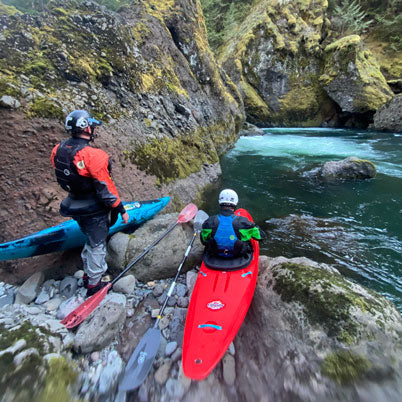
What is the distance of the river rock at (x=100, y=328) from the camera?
7.09 ft

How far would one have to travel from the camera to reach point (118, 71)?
18.9 ft

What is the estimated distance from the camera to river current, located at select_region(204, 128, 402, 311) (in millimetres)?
4281

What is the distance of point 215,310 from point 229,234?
1.01 metres

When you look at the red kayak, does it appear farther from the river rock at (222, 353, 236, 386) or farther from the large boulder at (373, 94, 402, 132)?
the large boulder at (373, 94, 402, 132)

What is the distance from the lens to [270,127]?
27641 mm

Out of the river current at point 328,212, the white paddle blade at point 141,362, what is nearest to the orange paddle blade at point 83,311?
the white paddle blade at point 141,362

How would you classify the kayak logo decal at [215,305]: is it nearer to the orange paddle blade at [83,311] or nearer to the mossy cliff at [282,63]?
the orange paddle blade at [83,311]

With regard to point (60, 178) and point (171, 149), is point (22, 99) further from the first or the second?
point (171, 149)

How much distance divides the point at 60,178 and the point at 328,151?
15099 millimetres

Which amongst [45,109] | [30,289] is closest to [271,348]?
[30,289]

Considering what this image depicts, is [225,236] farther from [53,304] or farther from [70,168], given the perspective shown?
[53,304]

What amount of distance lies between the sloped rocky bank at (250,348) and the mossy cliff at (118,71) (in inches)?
142

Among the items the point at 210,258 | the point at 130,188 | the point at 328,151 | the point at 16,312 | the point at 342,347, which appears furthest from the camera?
the point at 328,151

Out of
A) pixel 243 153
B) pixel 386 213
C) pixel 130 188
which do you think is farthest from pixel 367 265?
pixel 243 153
